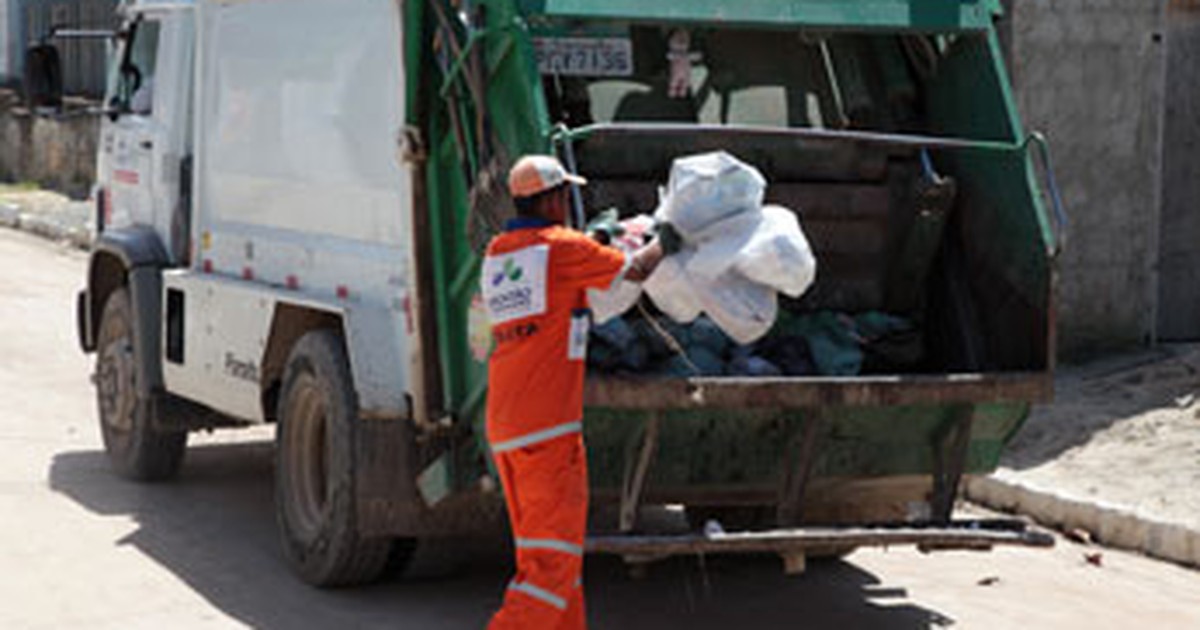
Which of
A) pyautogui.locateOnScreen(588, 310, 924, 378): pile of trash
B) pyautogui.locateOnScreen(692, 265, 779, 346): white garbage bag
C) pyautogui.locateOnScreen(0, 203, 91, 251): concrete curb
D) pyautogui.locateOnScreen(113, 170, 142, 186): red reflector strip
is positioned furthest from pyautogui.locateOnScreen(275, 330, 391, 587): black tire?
pyautogui.locateOnScreen(0, 203, 91, 251): concrete curb

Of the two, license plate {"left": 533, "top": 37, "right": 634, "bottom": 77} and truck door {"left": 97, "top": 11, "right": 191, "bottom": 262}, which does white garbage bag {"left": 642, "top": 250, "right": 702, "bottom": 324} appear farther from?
truck door {"left": 97, "top": 11, "right": 191, "bottom": 262}

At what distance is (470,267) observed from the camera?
6590 mm

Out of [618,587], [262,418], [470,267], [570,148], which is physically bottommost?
[618,587]

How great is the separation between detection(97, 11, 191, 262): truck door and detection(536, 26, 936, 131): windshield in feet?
8.75

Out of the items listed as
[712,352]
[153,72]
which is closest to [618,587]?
[712,352]

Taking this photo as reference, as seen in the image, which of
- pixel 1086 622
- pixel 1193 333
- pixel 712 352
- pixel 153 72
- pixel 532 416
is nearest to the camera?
pixel 532 416

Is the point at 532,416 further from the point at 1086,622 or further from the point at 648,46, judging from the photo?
the point at 1086,622

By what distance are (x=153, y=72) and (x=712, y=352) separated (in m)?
3.91

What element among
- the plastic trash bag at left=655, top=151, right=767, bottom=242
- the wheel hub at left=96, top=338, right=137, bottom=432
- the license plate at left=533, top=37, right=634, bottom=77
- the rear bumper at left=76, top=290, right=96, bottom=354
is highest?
the license plate at left=533, top=37, right=634, bottom=77

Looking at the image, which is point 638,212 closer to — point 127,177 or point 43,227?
point 127,177

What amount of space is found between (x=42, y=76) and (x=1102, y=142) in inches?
231

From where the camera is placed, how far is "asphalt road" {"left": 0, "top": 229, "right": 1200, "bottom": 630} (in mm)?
7148

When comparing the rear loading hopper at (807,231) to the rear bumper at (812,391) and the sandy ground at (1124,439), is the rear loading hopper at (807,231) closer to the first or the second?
the rear bumper at (812,391)

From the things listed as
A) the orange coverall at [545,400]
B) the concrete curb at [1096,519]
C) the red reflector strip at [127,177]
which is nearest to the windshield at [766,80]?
the orange coverall at [545,400]
